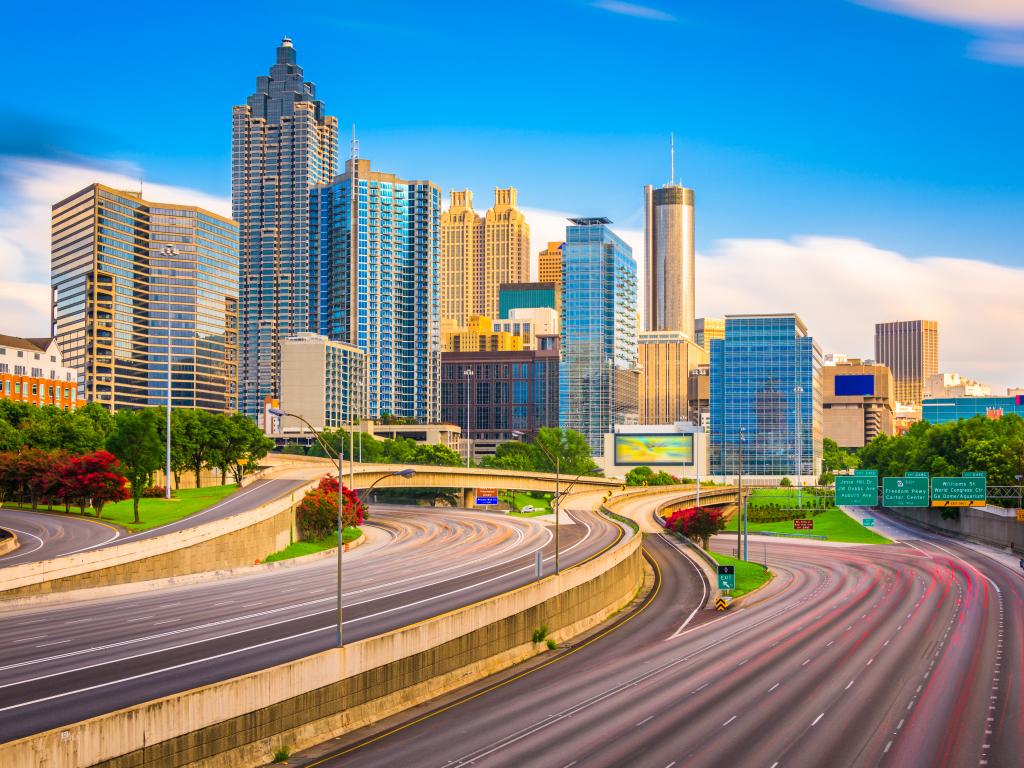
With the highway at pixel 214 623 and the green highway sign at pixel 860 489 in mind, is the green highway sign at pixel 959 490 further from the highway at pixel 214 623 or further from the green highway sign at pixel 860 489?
the highway at pixel 214 623

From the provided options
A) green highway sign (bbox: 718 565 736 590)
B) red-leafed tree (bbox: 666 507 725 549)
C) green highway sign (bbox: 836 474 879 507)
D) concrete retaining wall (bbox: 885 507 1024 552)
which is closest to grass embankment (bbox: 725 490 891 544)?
concrete retaining wall (bbox: 885 507 1024 552)

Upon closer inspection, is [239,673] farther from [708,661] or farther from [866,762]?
[708,661]

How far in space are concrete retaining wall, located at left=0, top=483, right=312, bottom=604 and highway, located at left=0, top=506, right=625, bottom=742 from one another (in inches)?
70.5

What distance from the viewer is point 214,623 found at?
2018 inches

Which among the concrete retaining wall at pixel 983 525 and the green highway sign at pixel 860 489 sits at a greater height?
the green highway sign at pixel 860 489

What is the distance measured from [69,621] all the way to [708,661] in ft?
97.0

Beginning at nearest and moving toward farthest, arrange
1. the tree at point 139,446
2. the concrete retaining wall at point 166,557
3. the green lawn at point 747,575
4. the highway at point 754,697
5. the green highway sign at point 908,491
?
1. the highway at point 754,697
2. the concrete retaining wall at point 166,557
3. the green lawn at point 747,575
4. the tree at point 139,446
5. the green highway sign at point 908,491

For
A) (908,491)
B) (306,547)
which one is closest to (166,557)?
(306,547)

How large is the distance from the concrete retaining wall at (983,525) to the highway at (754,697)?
1515 inches

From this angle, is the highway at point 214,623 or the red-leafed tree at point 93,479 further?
the red-leafed tree at point 93,479

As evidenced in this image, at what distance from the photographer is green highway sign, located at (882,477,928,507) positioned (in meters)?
106

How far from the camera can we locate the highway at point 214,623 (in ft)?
116

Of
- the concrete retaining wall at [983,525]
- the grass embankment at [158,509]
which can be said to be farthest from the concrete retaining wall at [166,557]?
the concrete retaining wall at [983,525]

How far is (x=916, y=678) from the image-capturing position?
165 feet
